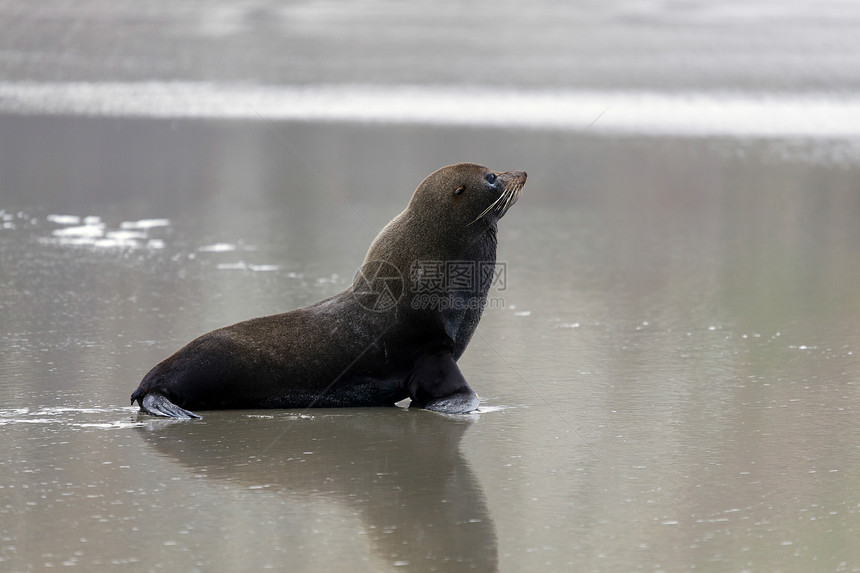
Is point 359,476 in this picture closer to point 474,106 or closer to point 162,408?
point 162,408

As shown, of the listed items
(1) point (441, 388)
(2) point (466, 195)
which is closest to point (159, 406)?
(1) point (441, 388)

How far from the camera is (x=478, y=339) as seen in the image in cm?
773

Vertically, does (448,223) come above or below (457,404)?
above

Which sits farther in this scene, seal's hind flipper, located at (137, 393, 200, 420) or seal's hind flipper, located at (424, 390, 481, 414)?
seal's hind flipper, located at (424, 390, 481, 414)

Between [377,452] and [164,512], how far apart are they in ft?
3.68

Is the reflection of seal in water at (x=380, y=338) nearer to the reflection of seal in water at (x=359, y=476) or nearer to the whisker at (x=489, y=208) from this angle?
the whisker at (x=489, y=208)

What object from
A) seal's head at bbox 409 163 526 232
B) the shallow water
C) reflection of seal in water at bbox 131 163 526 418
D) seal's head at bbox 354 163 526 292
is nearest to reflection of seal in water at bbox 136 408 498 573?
the shallow water

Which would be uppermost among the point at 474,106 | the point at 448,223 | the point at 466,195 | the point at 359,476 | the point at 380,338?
the point at 474,106

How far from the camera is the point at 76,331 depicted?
25.4 feet

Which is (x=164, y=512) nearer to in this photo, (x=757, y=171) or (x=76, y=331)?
(x=76, y=331)

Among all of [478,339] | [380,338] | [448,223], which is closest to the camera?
[380,338]

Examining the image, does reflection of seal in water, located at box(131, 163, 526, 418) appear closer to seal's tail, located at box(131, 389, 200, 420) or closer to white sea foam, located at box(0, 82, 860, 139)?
seal's tail, located at box(131, 389, 200, 420)

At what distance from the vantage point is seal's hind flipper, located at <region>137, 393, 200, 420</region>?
587 centimetres

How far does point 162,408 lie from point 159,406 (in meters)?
0.02
